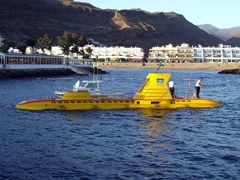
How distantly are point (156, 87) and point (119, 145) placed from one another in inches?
820

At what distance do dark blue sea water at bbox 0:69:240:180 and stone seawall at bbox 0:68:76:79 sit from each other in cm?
8802

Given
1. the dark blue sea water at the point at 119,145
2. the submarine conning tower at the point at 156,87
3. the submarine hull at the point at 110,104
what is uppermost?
the submarine conning tower at the point at 156,87

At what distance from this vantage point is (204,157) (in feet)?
97.7

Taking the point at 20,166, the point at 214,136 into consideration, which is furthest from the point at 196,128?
the point at 20,166

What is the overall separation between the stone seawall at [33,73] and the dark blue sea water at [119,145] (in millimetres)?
88020

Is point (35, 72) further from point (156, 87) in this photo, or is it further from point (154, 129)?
point (154, 129)

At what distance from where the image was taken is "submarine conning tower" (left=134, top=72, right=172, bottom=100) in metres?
52.9

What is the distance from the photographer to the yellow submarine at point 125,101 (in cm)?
5200

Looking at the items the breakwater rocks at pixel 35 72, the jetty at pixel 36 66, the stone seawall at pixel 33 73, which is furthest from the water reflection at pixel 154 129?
the stone seawall at pixel 33 73

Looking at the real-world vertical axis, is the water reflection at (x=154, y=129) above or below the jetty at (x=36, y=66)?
below

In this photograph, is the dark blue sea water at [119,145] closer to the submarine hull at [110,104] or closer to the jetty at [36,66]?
the submarine hull at [110,104]

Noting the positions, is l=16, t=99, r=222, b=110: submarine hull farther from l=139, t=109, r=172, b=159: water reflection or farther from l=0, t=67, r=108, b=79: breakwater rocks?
l=0, t=67, r=108, b=79: breakwater rocks

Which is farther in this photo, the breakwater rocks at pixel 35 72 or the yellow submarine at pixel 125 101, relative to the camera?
the breakwater rocks at pixel 35 72

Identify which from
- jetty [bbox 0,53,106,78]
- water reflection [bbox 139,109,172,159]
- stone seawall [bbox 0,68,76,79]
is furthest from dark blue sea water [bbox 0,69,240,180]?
jetty [bbox 0,53,106,78]
